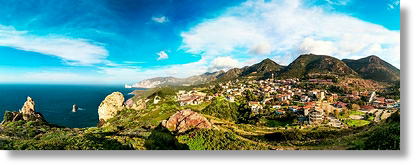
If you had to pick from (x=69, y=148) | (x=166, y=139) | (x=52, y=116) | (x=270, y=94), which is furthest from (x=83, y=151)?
(x=52, y=116)

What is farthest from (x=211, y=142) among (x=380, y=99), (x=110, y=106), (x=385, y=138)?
(x=110, y=106)

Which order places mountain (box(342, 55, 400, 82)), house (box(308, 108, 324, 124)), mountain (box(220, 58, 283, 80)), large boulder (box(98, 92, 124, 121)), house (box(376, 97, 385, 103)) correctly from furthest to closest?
large boulder (box(98, 92, 124, 121)), mountain (box(220, 58, 283, 80)), house (box(308, 108, 324, 124)), house (box(376, 97, 385, 103)), mountain (box(342, 55, 400, 82))

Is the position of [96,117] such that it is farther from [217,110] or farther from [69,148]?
[69,148]

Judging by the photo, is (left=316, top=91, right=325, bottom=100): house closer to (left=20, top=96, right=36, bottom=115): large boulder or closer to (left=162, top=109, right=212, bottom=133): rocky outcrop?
(left=162, top=109, right=212, bottom=133): rocky outcrop

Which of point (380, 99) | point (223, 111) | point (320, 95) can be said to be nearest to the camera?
point (380, 99)

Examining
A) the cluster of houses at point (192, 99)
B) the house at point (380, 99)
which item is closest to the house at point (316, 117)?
the house at point (380, 99)

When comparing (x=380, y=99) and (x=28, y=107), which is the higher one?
(x=380, y=99)

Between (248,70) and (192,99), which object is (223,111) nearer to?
(192,99)

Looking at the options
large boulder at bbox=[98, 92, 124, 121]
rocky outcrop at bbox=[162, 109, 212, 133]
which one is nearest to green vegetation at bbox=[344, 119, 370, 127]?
rocky outcrop at bbox=[162, 109, 212, 133]
